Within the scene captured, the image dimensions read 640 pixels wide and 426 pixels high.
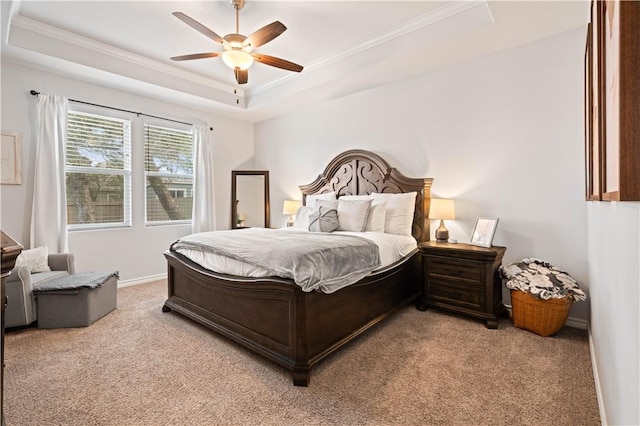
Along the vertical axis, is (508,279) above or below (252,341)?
above

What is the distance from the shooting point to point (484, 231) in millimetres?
3094

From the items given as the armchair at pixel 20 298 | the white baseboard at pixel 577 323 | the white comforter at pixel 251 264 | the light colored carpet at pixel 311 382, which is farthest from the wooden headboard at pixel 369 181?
the armchair at pixel 20 298

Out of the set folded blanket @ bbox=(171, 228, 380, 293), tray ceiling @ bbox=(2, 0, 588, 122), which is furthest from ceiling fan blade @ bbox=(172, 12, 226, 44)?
folded blanket @ bbox=(171, 228, 380, 293)

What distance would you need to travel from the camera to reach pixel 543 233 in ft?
9.68

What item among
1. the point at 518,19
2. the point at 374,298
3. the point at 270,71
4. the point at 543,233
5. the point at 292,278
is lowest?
the point at 374,298

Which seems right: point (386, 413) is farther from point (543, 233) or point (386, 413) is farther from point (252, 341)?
point (543, 233)

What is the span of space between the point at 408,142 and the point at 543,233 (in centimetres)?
176

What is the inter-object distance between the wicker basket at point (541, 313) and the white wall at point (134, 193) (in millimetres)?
4531

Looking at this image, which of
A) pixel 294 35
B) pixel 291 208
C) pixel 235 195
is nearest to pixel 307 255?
pixel 294 35

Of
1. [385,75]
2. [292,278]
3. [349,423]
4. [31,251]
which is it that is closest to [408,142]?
[385,75]

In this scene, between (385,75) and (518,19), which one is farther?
(385,75)

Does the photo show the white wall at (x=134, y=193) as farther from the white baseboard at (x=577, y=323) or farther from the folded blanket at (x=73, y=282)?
the white baseboard at (x=577, y=323)

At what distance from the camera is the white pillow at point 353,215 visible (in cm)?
349

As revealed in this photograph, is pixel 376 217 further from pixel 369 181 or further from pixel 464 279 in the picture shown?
pixel 464 279
